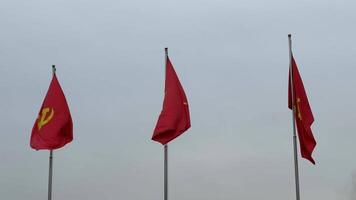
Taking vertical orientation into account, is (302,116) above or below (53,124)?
above

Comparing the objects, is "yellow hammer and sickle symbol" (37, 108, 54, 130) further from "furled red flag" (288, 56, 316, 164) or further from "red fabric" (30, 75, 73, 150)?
"furled red flag" (288, 56, 316, 164)

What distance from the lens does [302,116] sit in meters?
27.2

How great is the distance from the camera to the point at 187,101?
2683 centimetres

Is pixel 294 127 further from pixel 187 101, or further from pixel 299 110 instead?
pixel 187 101

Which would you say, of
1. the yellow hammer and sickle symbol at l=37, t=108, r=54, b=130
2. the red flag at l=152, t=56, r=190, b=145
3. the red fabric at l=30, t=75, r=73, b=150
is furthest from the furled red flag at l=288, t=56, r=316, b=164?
the yellow hammer and sickle symbol at l=37, t=108, r=54, b=130

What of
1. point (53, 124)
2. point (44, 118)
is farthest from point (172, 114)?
point (44, 118)

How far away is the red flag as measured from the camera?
25844mm

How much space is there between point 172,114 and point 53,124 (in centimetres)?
570

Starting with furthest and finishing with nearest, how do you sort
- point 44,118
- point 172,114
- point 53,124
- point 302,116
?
point 44,118 < point 53,124 < point 302,116 < point 172,114

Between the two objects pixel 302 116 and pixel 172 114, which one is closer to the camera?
pixel 172 114

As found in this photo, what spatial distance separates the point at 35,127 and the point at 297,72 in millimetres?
12420

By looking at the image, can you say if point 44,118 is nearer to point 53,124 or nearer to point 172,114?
point 53,124

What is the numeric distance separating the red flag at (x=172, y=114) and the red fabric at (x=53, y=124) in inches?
176

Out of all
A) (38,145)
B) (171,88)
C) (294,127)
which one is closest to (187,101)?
(171,88)
